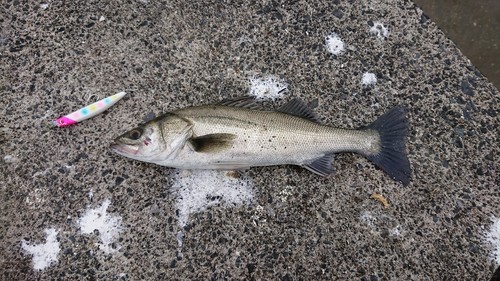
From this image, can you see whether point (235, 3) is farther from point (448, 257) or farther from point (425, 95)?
point (448, 257)

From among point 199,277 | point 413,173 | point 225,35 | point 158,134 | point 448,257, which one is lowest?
point 199,277

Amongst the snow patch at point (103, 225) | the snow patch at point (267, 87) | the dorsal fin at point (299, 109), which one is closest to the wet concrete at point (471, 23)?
the snow patch at point (267, 87)

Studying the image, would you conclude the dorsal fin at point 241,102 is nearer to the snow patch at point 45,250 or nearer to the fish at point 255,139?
the fish at point 255,139

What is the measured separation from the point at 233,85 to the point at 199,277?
1.59m

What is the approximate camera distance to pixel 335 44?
144 inches

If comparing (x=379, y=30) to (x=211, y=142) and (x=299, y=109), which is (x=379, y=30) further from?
(x=211, y=142)

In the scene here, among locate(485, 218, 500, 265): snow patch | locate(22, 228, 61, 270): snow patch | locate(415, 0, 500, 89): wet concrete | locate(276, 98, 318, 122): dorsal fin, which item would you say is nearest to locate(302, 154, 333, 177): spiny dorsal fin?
locate(276, 98, 318, 122): dorsal fin

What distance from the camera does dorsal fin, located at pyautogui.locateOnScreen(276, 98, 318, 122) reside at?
3213 millimetres

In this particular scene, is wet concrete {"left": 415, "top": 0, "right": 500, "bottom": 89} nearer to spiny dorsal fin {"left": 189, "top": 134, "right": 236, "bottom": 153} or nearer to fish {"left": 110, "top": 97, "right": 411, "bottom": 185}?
fish {"left": 110, "top": 97, "right": 411, "bottom": 185}

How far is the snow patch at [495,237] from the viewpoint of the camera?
3191 mm

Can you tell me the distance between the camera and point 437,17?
15.8 ft

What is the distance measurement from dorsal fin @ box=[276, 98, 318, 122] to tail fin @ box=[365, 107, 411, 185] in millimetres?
460

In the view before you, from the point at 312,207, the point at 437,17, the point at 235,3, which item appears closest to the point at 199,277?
the point at 312,207

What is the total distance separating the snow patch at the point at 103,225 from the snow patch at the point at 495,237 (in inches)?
114
